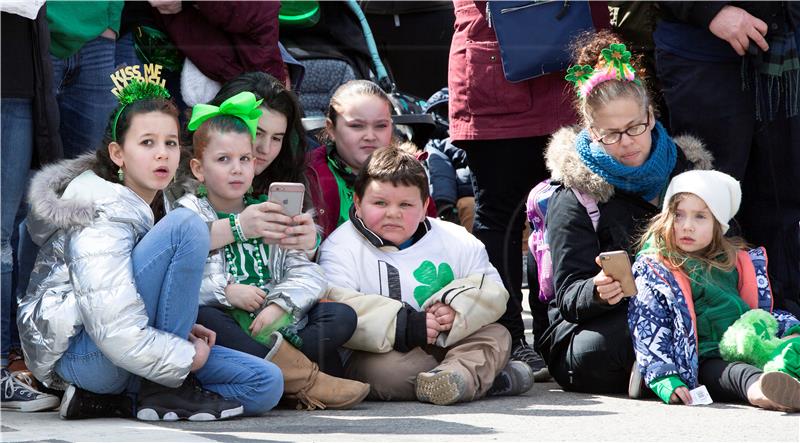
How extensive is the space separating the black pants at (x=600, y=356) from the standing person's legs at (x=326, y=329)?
0.84m

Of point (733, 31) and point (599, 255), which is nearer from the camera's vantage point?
point (599, 255)

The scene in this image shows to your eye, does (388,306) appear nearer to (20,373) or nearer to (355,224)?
(355,224)

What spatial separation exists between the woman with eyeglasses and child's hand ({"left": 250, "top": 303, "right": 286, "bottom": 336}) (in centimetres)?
106

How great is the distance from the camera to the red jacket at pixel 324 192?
488 cm

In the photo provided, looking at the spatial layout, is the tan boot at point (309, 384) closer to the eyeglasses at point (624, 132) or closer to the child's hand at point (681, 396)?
the child's hand at point (681, 396)

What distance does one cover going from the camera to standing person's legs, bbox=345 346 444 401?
14.3ft

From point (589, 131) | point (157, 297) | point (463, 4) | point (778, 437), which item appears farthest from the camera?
point (463, 4)

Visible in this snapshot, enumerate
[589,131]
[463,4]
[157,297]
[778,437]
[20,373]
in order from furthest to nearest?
[463,4], [589,131], [20,373], [157,297], [778,437]

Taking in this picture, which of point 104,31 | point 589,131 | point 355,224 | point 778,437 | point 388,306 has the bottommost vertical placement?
Result: point 778,437

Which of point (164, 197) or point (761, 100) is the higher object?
point (761, 100)

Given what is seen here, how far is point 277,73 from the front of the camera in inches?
203

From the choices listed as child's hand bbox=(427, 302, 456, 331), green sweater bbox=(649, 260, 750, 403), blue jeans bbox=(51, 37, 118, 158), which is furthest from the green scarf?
blue jeans bbox=(51, 37, 118, 158)

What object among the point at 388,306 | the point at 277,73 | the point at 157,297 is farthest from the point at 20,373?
Result: the point at 277,73

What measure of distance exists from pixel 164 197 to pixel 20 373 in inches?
30.3
